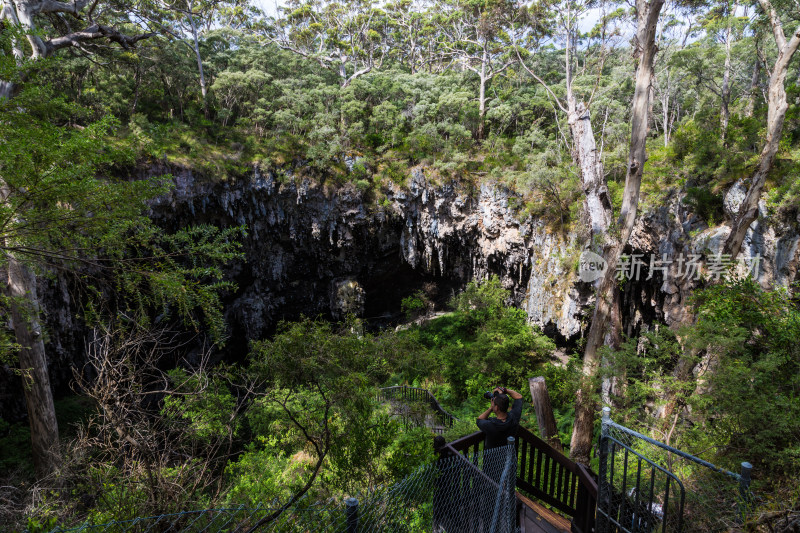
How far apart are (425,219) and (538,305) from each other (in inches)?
243

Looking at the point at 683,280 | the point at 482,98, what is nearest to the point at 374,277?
the point at 482,98

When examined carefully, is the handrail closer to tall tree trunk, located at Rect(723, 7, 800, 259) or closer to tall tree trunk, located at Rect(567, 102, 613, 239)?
tall tree trunk, located at Rect(567, 102, 613, 239)

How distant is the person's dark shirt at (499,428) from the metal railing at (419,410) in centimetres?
385

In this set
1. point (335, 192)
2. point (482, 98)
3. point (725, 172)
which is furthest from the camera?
point (482, 98)

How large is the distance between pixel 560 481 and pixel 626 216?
4461 mm

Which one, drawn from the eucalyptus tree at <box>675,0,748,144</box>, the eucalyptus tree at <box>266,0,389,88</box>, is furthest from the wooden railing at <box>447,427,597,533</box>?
the eucalyptus tree at <box>266,0,389,88</box>

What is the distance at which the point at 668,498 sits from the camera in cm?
290

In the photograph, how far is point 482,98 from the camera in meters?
18.9

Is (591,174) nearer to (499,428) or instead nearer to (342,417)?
(499,428)

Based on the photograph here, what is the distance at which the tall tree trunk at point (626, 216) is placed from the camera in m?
5.87

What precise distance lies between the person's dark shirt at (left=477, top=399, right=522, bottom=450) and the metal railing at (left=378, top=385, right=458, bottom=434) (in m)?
3.85

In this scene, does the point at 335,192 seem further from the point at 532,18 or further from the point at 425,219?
the point at 532,18

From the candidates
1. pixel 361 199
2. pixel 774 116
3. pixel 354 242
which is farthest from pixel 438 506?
pixel 354 242

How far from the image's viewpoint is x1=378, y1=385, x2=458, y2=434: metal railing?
8320mm
